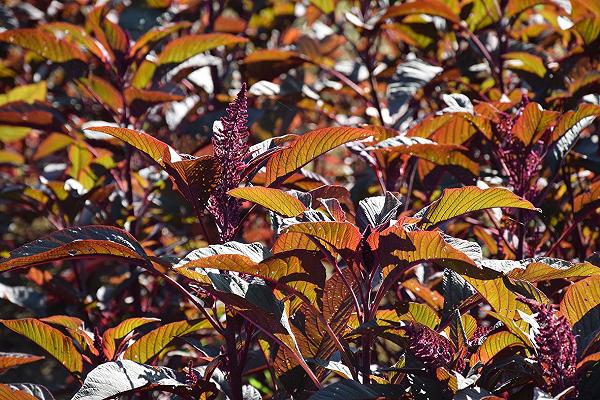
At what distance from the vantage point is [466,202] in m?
1.47

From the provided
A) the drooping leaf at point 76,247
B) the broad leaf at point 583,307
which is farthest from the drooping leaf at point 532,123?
the drooping leaf at point 76,247

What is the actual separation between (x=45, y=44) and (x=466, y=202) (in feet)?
5.52

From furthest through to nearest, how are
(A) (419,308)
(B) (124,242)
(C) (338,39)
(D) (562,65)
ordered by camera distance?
(C) (338,39) → (D) (562,65) → (A) (419,308) → (B) (124,242)

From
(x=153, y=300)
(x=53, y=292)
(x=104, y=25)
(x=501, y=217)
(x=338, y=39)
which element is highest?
(x=104, y=25)

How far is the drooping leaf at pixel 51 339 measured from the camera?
176 cm

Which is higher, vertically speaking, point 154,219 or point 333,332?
point 333,332

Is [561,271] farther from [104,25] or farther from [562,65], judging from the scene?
[104,25]

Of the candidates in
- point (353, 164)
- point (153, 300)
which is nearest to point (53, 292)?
point (153, 300)

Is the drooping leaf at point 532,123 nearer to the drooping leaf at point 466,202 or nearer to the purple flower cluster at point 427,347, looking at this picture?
the drooping leaf at point 466,202

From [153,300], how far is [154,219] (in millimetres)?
307

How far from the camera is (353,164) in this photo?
3438 millimetres

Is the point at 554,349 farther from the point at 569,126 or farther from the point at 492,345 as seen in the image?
the point at 569,126

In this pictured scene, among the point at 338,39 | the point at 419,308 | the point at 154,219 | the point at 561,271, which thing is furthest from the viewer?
the point at 338,39

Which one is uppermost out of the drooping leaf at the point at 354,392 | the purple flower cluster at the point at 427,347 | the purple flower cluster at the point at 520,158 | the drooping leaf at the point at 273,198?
the drooping leaf at the point at 273,198
